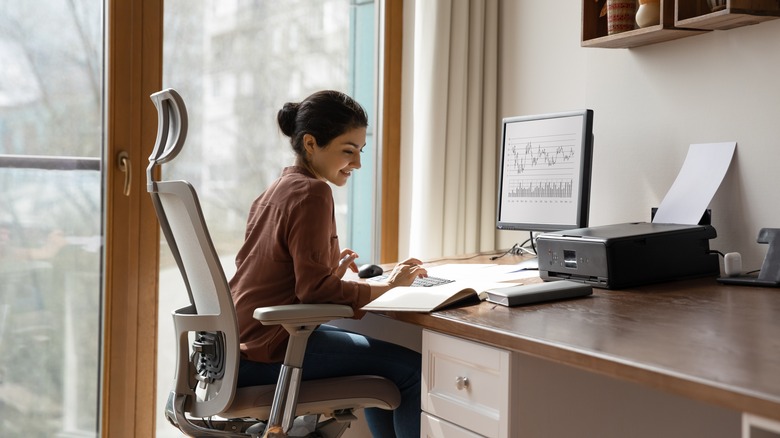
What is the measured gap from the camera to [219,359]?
160cm

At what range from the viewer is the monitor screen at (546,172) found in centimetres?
215

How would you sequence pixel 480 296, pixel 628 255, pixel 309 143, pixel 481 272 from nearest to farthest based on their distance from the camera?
pixel 480 296 → pixel 628 255 → pixel 309 143 → pixel 481 272

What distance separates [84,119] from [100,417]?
0.92 m

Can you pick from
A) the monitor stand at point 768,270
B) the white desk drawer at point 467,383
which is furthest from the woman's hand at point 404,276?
the monitor stand at point 768,270

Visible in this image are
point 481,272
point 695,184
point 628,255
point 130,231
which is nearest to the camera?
point 628,255

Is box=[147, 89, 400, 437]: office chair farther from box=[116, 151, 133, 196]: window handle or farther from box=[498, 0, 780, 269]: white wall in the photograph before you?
box=[498, 0, 780, 269]: white wall

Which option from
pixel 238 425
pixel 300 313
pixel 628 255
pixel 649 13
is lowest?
pixel 238 425

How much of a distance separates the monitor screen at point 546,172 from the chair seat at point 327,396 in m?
0.80

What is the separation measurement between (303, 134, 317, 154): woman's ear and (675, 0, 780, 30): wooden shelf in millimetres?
953

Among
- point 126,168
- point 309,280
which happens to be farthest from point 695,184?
point 126,168

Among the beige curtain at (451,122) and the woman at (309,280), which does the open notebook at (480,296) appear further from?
the beige curtain at (451,122)

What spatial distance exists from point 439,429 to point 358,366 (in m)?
0.28

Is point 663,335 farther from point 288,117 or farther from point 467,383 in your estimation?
point 288,117

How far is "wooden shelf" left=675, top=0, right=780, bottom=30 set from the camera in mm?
1796
